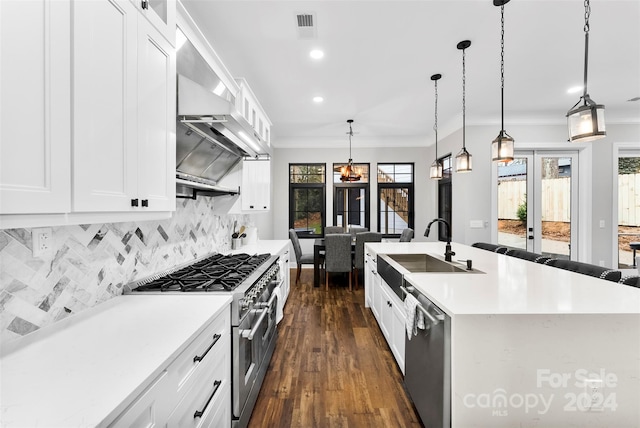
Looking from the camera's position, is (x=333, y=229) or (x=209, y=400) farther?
(x=333, y=229)

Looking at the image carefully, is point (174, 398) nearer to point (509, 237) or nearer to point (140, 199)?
point (140, 199)

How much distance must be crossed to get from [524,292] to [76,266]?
7.48ft

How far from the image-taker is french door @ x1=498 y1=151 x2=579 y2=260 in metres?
4.82

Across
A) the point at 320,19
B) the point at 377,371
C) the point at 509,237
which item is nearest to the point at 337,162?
the point at 509,237

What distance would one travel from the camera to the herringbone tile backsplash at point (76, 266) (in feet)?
3.40

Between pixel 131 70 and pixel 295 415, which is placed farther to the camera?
pixel 295 415

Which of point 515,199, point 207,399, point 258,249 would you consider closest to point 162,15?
point 207,399

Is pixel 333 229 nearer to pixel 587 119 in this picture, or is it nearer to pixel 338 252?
pixel 338 252

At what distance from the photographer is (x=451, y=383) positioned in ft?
4.19

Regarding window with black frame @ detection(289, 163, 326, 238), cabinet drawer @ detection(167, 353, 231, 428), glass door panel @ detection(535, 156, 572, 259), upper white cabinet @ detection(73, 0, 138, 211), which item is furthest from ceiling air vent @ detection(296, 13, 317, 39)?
glass door panel @ detection(535, 156, 572, 259)

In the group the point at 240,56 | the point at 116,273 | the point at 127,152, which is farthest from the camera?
the point at 240,56

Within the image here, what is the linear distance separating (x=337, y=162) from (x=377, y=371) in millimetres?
4852

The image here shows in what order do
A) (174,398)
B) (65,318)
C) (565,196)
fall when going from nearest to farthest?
(174,398) → (65,318) → (565,196)

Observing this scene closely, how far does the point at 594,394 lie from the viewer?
3.99ft
